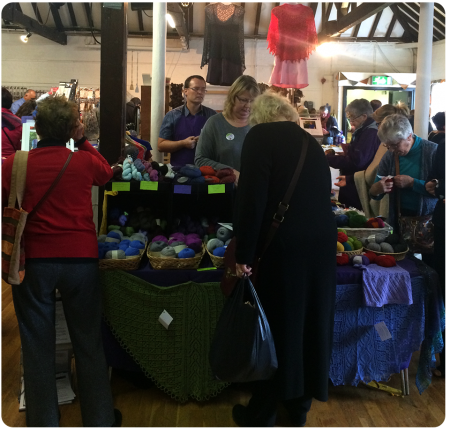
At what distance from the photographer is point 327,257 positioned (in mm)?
1980

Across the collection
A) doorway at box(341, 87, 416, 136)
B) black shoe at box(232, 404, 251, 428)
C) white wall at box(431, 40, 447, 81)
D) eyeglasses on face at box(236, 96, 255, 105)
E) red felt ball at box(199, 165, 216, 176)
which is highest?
white wall at box(431, 40, 447, 81)

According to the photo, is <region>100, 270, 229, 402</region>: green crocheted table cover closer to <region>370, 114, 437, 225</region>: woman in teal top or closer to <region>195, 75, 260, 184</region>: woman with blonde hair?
<region>195, 75, 260, 184</region>: woman with blonde hair

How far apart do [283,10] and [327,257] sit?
3.92m

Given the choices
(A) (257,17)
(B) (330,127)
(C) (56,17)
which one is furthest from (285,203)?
(C) (56,17)

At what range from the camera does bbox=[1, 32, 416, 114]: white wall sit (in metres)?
11.5

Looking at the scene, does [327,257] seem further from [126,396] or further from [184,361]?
[126,396]

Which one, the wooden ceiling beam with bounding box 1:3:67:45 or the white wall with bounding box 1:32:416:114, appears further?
the white wall with bounding box 1:32:416:114

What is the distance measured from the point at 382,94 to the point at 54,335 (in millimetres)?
11408

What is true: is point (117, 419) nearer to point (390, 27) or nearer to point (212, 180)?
point (212, 180)

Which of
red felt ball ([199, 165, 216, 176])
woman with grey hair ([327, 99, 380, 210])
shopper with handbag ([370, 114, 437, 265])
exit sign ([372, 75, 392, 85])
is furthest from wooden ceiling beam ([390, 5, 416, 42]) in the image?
red felt ball ([199, 165, 216, 176])

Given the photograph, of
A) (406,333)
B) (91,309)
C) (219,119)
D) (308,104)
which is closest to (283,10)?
(219,119)

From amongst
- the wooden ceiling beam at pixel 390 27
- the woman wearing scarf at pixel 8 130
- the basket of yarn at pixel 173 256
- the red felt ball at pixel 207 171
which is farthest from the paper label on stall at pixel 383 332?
the wooden ceiling beam at pixel 390 27

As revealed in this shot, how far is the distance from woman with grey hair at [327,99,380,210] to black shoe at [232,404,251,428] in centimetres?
214

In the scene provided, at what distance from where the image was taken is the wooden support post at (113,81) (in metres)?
2.93
